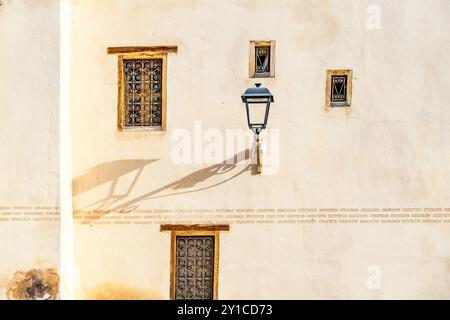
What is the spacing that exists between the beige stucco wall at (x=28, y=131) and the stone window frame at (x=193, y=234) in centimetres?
142

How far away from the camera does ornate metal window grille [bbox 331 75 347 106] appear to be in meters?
7.04

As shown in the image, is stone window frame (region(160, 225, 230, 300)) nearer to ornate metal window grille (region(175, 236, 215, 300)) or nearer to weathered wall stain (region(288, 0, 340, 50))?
ornate metal window grille (region(175, 236, 215, 300))

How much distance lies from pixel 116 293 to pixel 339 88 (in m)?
3.83

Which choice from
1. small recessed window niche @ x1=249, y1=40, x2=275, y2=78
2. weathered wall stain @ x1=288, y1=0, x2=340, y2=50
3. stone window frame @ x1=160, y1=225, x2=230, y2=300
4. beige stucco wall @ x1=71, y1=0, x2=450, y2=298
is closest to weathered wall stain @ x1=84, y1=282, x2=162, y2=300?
beige stucco wall @ x1=71, y1=0, x2=450, y2=298

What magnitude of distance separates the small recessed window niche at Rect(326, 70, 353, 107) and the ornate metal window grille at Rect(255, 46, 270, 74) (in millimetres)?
774

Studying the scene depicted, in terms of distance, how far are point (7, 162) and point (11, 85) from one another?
3.08ft

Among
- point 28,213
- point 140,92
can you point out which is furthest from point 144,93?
point 28,213

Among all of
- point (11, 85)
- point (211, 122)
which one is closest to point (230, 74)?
point (211, 122)

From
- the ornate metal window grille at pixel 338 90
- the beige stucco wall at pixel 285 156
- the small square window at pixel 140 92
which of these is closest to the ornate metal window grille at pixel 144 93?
the small square window at pixel 140 92

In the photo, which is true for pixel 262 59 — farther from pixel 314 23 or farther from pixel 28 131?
pixel 28 131

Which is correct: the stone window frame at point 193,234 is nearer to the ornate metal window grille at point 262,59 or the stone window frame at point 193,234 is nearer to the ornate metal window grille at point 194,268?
the ornate metal window grille at point 194,268

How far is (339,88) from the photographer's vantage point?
7.04 metres

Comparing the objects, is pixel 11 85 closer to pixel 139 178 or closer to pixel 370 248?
pixel 139 178
